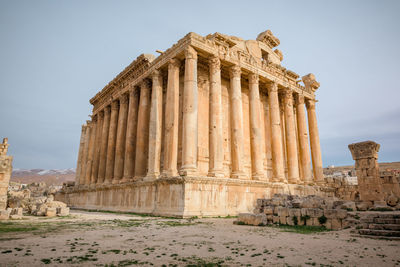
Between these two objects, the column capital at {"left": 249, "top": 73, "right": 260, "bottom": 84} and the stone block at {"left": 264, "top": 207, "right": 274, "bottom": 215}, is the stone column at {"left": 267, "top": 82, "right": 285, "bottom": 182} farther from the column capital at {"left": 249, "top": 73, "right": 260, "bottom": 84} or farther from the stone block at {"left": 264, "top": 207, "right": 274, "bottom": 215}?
the stone block at {"left": 264, "top": 207, "right": 274, "bottom": 215}

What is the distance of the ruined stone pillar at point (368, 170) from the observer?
20594 mm

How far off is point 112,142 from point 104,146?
225cm

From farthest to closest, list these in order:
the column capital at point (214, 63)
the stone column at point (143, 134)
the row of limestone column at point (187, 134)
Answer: the stone column at point (143, 134), the column capital at point (214, 63), the row of limestone column at point (187, 134)

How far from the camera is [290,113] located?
22734 mm

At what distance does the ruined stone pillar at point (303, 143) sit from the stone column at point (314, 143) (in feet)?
3.62

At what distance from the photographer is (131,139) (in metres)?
20.5

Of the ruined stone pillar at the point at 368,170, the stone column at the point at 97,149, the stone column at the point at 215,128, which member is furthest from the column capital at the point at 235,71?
the stone column at the point at 97,149

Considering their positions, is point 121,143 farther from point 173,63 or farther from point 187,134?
point 187,134

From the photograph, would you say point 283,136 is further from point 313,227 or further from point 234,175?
point 313,227

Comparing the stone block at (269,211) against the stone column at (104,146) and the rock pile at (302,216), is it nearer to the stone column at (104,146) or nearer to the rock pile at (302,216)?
the rock pile at (302,216)

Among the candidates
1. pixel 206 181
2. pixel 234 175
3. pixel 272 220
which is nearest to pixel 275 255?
pixel 272 220

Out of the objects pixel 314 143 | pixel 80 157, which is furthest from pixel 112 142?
pixel 314 143

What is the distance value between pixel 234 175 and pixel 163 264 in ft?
39.3

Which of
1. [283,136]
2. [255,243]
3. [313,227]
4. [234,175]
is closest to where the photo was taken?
[255,243]
